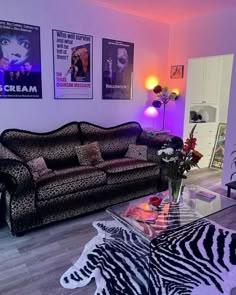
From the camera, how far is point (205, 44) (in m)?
4.01

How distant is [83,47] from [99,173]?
1.88 m

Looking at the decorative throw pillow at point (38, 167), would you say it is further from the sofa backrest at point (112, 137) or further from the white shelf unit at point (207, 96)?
the white shelf unit at point (207, 96)

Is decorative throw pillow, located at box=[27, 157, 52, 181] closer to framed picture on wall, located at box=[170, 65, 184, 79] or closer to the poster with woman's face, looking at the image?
the poster with woman's face

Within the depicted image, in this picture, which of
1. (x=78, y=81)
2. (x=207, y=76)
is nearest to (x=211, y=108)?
(x=207, y=76)

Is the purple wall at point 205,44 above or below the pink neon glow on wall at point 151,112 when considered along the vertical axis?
above

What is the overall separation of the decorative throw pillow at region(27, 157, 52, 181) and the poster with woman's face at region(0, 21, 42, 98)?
2.98 feet

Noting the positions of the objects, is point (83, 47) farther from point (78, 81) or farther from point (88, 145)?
point (88, 145)

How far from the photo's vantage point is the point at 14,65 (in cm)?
311

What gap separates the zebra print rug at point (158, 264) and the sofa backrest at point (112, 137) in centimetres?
134

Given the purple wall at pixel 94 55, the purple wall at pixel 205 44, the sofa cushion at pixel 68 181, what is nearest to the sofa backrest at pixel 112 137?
the purple wall at pixel 94 55

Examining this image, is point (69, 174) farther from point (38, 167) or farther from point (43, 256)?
point (43, 256)

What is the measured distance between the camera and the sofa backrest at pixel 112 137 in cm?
363

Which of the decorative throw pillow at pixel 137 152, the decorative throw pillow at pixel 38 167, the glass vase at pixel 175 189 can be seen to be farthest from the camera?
the decorative throw pillow at pixel 137 152

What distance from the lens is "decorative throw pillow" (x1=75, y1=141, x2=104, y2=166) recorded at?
11.1ft
